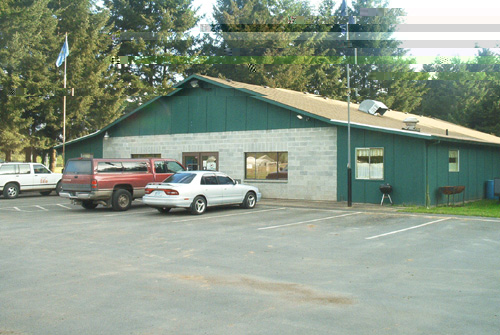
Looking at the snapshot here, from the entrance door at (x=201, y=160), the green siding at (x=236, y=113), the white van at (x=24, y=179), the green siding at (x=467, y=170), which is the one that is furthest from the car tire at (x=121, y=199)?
the green siding at (x=467, y=170)

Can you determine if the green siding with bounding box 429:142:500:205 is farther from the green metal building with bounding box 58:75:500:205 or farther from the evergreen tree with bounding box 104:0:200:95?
the evergreen tree with bounding box 104:0:200:95

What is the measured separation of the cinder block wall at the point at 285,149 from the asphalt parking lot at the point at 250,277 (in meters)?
7.69

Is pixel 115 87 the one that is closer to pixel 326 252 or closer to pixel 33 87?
pixel 33 87

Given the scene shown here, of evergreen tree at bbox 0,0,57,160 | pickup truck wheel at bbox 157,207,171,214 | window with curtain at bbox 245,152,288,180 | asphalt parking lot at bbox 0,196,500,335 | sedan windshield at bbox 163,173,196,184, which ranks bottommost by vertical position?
asphalt parking lot at bbox 0,196,500,335

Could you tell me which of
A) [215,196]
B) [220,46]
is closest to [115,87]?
[220,46]

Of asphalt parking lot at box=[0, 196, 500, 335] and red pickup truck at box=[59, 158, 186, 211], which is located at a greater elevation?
red pickup truck at box=[59, 158, 186, 211]

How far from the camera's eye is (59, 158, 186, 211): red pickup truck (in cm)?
1789

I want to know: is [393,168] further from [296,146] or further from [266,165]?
[266,165]

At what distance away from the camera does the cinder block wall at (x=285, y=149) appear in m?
22.1

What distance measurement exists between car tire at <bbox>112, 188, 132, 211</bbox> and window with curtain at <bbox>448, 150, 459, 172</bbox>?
13917mm

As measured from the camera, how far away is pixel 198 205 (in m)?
16.9

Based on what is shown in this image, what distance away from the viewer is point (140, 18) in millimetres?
49594

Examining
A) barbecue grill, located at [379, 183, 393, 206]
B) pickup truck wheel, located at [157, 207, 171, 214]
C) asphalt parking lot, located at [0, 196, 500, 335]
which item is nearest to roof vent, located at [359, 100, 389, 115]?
barbecue grill, located at [379, 183, 393, 206]

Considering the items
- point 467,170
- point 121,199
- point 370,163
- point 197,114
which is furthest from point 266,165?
point 467,170
